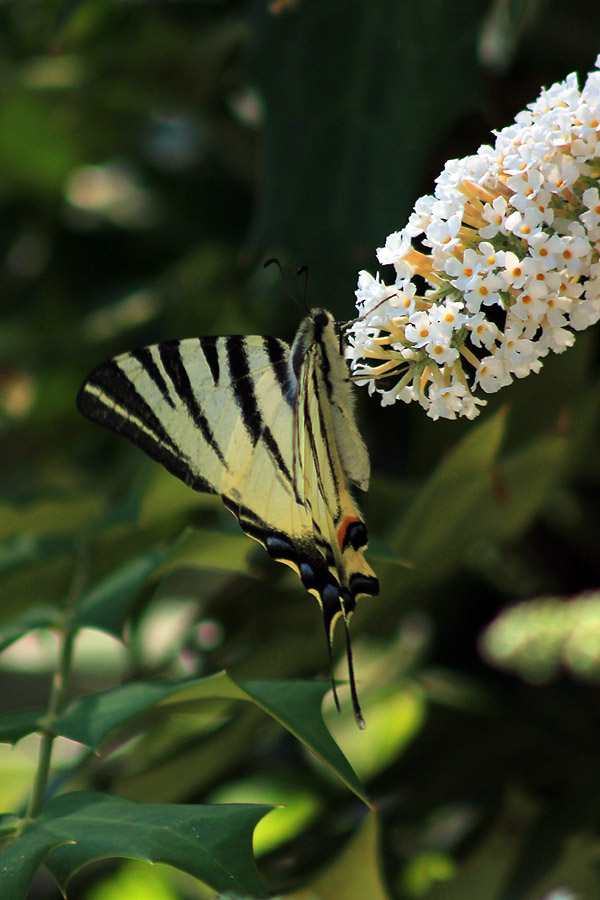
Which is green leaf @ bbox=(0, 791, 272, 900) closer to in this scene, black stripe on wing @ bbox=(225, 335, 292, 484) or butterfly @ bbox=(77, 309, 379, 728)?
butterfly @ bbox=(77, 309, 379, 728)

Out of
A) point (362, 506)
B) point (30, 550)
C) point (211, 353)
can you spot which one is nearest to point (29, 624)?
point (30, 550)

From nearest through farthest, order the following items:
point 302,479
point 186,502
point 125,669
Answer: point 302,479, point 186,502, point 125,669

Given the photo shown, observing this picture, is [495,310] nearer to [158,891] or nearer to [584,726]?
[584,726]

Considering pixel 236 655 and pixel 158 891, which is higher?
pixel 236 655

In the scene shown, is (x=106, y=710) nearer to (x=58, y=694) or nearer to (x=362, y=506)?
(x=58, y=694)

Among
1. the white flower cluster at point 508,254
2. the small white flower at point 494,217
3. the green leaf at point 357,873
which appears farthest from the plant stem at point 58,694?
the small white flower at point 494,217

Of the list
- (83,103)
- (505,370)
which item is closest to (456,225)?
(505,370)

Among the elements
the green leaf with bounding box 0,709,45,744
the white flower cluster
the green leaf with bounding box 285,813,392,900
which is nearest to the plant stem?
the green leaf with bounding box 0,709,45,744
